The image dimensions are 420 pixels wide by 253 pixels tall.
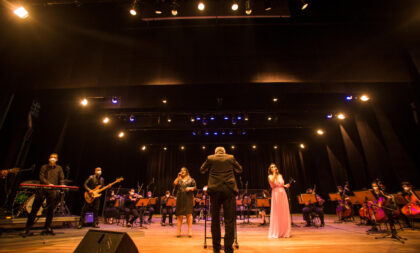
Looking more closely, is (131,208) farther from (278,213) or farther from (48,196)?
(278,213)

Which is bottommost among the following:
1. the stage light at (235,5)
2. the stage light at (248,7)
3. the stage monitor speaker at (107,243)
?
the stage monitor speaker at (107,243)

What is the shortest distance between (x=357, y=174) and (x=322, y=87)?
17.1 ft

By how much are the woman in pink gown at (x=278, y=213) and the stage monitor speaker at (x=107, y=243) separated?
3.64m

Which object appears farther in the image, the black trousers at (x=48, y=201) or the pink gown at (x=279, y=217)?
the pink gown at (x=279, y=217)

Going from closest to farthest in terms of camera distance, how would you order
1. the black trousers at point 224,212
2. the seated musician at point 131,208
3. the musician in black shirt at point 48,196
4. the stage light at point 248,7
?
the black trousers at point 224,212, the musician in black shirt at point 48,196, the stage light at point 248,7, the seated musician at point 131,208

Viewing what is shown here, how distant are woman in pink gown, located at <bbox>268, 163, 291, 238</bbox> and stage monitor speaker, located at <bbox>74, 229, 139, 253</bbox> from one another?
364 centimetres

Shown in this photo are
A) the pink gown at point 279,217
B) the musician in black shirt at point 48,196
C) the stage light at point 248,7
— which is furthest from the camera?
the stage light at point 248,7

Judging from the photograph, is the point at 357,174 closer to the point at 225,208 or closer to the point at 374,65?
the point at 374,65

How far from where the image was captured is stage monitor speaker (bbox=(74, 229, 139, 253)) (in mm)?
1752

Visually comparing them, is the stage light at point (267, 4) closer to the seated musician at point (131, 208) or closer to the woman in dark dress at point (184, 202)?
the woman in dark dress at point (184, 202)

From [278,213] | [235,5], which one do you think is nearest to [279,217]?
[278,213]

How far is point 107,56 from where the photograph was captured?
692 cm

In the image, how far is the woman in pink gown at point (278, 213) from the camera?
4.60 m

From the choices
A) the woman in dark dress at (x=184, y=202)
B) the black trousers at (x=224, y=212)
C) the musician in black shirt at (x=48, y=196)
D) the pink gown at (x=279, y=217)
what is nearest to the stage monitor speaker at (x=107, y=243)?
the black trousers at (x=224, y=212)
